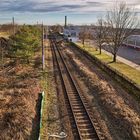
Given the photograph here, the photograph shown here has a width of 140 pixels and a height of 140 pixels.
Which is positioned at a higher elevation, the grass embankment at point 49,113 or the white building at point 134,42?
the white building at point 134,42

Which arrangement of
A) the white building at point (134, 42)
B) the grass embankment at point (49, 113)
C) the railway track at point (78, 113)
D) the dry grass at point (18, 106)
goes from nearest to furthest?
the dry grass at point (18, 106) → the railway track at point (78, 113) → the grass embankment at point (49, 113) → the white building at point (134, 42)

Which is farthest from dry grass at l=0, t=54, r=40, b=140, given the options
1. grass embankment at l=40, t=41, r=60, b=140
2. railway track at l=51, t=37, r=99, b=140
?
railway track at l=51, t=37, r=99, b=140

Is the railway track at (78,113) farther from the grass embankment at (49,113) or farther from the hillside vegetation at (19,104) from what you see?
the hillside vegetation at (19,104)

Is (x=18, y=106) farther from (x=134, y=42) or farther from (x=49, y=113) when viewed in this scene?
(x=134, y=42)

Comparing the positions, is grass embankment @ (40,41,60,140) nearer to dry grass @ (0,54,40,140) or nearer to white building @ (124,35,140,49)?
dry grass @ (0,54,40,140)

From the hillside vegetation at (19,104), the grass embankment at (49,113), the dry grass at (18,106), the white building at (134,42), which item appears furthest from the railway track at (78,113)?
the white building at (134,42)

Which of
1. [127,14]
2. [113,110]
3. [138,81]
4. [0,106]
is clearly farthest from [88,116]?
[127,14]

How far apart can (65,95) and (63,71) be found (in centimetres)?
1286

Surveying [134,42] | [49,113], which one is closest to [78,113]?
[49,113]

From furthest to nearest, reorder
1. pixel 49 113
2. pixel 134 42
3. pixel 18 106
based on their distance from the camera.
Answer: pixel 134 42 < pixel 49 113 < pixel 18 106

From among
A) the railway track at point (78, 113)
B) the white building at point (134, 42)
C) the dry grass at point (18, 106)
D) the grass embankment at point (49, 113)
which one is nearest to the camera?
the dry grass at point (18, 106)

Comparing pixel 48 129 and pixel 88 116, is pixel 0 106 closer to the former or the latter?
pixel 48 129

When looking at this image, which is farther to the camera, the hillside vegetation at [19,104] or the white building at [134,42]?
the white building at [134,42]

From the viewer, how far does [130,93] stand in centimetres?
2600
